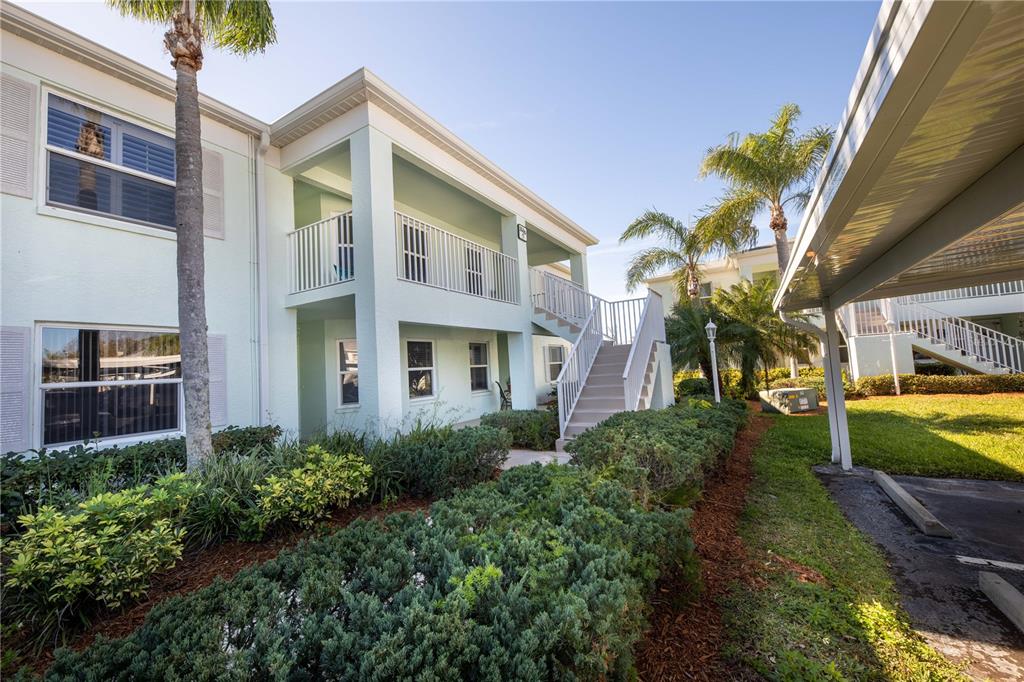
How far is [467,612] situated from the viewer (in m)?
1.70

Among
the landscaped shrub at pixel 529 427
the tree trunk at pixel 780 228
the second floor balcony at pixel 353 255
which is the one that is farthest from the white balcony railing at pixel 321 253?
the tree trunk at pixel 780 228

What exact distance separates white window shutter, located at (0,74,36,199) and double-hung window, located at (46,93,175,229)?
0.66 feet

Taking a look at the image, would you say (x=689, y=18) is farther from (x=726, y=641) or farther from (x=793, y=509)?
(x=726, y=641)

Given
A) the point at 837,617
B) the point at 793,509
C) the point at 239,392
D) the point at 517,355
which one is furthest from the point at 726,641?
the point at 517,355

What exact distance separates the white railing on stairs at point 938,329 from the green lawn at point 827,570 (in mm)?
6540

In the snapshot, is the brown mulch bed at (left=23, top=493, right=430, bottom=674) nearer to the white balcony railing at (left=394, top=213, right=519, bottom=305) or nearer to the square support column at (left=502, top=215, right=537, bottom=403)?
the white balcony railing at (left=394, top=213, right=519, bottom=305)

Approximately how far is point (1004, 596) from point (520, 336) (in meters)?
8.84

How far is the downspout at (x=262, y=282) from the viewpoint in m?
7.33

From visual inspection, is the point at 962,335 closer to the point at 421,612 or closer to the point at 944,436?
the point at 944,436

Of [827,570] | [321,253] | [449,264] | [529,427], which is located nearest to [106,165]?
[321,253]

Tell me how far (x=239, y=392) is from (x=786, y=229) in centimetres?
1547

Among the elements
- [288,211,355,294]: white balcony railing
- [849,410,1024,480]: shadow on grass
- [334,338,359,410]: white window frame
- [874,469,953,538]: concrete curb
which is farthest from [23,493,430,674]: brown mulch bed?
[849,410,1024,480]: shadow on grass

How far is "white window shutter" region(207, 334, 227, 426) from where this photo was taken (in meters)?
6.68

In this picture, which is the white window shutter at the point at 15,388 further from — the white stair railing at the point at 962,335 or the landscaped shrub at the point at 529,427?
the white stair railing at the point at 962,335
